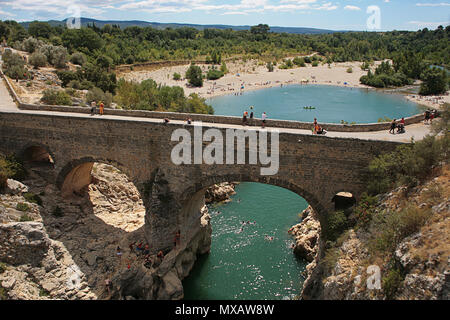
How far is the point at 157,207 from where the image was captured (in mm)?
16688

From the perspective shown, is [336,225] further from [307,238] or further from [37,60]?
[37,60]

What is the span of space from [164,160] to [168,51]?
79630mm

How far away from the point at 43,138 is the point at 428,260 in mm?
17775

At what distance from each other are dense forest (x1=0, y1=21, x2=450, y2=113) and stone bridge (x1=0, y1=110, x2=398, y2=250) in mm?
19323

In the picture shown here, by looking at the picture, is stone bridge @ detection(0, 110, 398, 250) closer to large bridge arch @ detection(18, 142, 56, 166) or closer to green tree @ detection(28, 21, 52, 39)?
large bridge arch @ detection(18, 142, 56, 166)

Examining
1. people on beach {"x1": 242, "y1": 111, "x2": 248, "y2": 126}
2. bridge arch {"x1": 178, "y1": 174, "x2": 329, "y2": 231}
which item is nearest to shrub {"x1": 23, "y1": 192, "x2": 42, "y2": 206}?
bridge arch {"x1": 178, "y1": 174, "x2": 329, "y2": 231}

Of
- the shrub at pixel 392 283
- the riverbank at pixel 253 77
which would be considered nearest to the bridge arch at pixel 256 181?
the shrub at pixel 392 283

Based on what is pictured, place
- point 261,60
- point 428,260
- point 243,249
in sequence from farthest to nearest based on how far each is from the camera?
point 261,60 < point 243,249 < point 428,260

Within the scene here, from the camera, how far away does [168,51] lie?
89.9m

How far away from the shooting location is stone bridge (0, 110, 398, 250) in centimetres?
1393

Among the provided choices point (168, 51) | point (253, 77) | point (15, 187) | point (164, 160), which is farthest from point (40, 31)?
point (164, 160)

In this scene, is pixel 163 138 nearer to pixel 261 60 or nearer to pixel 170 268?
pixel 170 268

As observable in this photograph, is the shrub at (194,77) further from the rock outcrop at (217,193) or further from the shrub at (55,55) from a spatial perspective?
the rock outcrop at (217,193)
